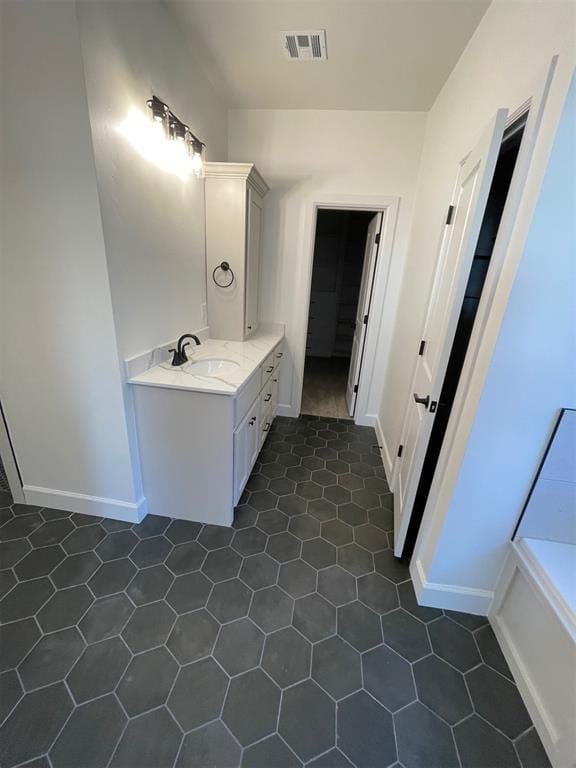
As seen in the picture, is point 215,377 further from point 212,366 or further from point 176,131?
point 176,131

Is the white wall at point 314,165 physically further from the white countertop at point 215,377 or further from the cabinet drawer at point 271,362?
the white countertop at point 215,377

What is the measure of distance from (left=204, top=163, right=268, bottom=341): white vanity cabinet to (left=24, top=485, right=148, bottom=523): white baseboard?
140 centimetres

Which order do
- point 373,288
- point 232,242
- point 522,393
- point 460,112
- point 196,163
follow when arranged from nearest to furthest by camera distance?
point 522,393 → point 460,112 → point 196,163 → point 232,242 → point 373,288

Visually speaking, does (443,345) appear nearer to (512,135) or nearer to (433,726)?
(512,135)

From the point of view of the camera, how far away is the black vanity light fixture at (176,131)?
5.07 feet

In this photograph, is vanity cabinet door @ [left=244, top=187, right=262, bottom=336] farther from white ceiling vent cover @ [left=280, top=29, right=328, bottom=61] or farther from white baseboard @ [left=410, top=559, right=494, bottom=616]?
white baseboard @ [left=410, top=559, right=494, bottom=616]

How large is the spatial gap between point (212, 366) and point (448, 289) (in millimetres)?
1454

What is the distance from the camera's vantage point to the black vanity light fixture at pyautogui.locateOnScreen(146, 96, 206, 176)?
1.54m

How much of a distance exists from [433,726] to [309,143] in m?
3.53

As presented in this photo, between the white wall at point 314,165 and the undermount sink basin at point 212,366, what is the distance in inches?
47.3

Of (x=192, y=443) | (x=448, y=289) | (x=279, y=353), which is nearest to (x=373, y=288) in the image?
(x=279, y=353)

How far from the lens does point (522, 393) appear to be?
112 cm

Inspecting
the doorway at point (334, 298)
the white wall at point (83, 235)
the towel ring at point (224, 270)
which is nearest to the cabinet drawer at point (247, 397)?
the white wall at point (83, 235)

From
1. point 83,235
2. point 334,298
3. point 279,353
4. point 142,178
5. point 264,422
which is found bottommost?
point 264,422
